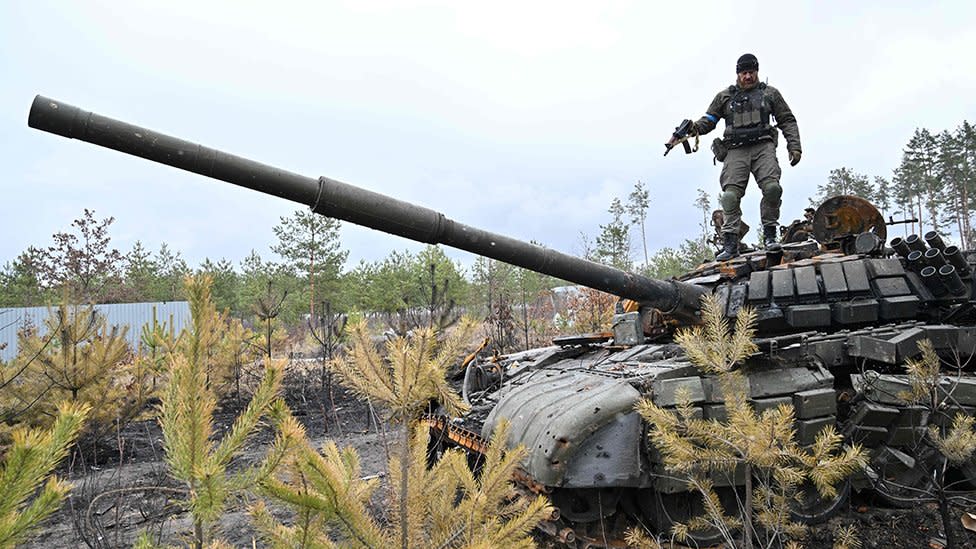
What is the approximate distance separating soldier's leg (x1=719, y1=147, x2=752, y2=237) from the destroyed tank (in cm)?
86

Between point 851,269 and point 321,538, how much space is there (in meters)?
5.13

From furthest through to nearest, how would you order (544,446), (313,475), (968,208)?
1. (968,208)
2. (544,446)
3. (313,475)

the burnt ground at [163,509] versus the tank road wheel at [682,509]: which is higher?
the tank road wheel at [682,509]

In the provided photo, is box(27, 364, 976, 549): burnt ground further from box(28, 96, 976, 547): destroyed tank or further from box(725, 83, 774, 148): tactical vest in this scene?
box(725, 83, 774, 148): tactical vest

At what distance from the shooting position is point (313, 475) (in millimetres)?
2039

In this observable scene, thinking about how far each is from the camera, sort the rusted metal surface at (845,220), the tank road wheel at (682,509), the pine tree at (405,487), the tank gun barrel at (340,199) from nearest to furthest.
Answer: the pine tree at (405,487) < the tank gun barrel at (340,199) < the tank road wheel at (682,509) < the rusted metal surface at (845,220)

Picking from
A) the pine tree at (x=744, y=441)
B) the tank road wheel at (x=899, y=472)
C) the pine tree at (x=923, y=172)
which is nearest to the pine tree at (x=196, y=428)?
the pine tree at (x=744, y=441)

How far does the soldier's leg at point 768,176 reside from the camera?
7.15 metres

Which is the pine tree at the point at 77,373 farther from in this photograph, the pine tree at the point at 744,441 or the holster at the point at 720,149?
the holster at the point at 720,149

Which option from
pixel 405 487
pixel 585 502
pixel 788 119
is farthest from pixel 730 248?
pixel 405 487

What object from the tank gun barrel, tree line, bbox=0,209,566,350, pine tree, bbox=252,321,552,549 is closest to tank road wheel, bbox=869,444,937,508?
the tank gun barrel

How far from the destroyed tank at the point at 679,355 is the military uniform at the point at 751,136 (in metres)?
0.81

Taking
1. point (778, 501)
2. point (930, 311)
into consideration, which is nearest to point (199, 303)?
point (778, 501)

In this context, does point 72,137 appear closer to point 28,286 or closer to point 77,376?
point 77,376
